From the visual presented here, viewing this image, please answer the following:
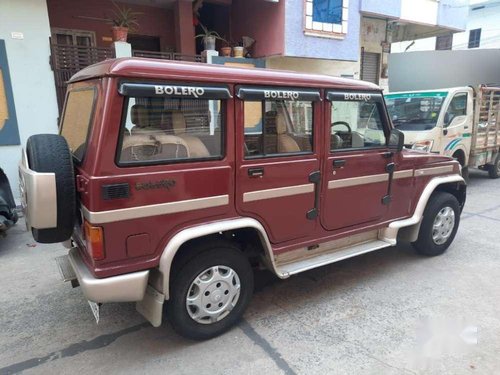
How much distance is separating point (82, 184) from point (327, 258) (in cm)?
224

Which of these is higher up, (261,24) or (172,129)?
(261,24)

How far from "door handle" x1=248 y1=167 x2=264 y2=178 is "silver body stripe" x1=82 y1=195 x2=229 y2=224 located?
0.89ft

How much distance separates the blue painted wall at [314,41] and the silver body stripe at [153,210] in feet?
21.6

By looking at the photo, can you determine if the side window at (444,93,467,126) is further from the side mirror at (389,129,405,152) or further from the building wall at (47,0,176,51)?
the building wall at (47,0,176,51)

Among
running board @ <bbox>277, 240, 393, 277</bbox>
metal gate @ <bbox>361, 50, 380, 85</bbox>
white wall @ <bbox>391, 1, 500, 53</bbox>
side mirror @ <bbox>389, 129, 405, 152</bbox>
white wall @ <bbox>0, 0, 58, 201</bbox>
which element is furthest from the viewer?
white wall @ <bbox>391, 1, 500, 53</bbox>

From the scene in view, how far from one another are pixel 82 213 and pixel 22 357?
125 cm

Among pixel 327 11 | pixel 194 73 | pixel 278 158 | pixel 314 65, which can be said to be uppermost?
pixel 327 11

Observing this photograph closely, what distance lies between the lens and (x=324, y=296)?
→ 3615 mm

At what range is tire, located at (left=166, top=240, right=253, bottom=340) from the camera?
2.74 metres

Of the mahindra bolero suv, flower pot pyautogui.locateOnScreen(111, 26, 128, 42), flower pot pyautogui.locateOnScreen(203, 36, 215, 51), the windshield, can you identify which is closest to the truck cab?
the windshield

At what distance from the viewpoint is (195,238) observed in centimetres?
277

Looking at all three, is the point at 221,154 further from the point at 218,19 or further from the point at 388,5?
the point at 388,5

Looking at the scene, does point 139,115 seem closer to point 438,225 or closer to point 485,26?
point 438,225

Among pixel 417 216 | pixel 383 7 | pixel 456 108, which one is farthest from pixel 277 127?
pixel 383 7
